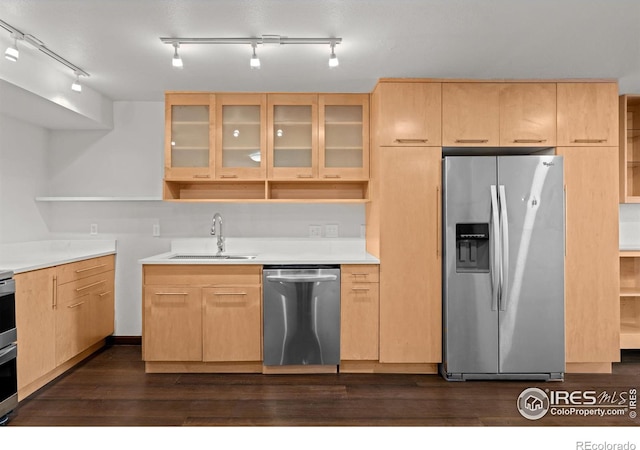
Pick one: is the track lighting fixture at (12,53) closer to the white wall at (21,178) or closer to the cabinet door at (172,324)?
the white wall at (21,178)

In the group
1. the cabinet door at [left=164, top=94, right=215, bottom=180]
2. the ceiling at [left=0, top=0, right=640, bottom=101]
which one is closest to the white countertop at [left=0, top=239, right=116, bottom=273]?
the cabinet door at [left=164, top=94, right=215, bottom=180]

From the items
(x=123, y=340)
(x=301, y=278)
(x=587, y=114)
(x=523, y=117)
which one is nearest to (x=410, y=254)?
(x=301, y=278)

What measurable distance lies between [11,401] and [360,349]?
7.47 feet

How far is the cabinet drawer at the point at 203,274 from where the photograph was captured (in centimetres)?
328

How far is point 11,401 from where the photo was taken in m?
2.49

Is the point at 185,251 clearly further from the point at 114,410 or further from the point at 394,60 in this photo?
the point at 394,60

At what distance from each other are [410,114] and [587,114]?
1367 millimetres

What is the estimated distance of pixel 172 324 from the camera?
327 cm

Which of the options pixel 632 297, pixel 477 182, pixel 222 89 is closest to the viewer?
pixel 477 182

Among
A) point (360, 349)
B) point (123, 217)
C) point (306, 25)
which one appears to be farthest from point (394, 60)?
point (123, 217)

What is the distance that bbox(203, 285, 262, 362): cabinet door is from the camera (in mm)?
3264

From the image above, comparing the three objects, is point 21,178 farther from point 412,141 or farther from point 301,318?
point 412,141

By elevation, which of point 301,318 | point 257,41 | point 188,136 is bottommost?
point 301,318

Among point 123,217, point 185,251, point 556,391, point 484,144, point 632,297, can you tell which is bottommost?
point 556,391
